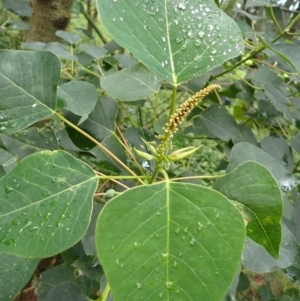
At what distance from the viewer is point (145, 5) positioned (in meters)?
0.63

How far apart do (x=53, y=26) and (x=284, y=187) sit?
34.8 inches

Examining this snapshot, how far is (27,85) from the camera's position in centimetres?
69

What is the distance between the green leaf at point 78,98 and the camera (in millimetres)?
745

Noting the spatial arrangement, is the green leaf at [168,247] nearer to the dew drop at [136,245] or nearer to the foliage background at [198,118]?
the dew drop at [136,245]

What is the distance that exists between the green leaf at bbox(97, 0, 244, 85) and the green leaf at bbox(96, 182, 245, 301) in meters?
0.23

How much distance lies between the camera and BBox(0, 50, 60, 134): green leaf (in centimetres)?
67

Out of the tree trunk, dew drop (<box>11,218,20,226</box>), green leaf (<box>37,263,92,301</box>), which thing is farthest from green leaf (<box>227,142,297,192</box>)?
the tree trunk

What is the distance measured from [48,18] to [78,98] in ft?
1.97

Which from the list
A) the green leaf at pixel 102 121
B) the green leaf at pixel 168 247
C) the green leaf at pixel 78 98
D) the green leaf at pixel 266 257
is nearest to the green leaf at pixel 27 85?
the green leaf at pixel 78 98

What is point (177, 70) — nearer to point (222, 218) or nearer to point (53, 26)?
point (222, 218)

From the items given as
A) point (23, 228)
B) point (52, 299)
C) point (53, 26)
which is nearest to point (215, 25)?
point (23, 228)

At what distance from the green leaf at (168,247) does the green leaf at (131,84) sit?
32cm

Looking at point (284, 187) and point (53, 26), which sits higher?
point (284, 187)

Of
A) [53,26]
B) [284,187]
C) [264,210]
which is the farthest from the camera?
[53,26]
